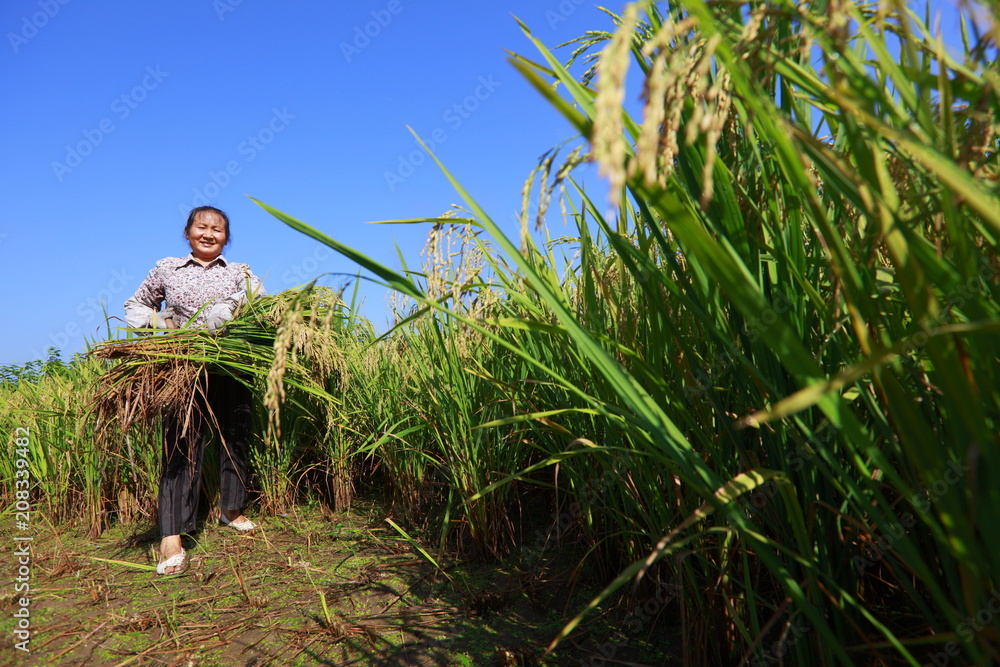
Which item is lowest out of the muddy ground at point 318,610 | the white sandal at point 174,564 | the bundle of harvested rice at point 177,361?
the muddy ground at point 318,610

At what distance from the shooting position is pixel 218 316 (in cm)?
264

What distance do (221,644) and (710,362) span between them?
5.44 ft

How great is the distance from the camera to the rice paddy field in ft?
1.88

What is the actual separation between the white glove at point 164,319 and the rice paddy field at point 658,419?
11.1 inches

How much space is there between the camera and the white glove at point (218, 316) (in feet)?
8.60

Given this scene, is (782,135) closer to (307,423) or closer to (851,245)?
(851,245)

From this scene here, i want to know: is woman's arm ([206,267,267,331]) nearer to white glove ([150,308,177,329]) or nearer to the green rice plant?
white glove ([150,308,177,329])

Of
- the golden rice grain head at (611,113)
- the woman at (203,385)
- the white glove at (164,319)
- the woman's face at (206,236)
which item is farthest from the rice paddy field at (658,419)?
the woman's face at (206,236)

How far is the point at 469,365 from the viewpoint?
211cm

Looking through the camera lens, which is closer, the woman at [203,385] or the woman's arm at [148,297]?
the woman at [203,385]

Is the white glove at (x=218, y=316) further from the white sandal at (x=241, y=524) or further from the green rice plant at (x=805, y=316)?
the green rice plant at (x=805, y=316)

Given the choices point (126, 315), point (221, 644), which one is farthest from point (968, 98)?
point (126, 315)

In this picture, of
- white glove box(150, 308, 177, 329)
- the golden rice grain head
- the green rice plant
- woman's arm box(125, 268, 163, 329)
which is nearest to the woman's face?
woman's arm box(125, 268, 163, 329)

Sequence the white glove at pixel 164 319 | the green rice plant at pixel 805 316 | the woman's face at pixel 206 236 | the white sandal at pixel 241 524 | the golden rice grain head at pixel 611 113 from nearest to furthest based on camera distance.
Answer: the golden rice grain head at pixel 611 113
the green rice plant at pixel 805 316
the white glove at pixel 164 319
the white sandal at pixel 241 524
the woman's face at pixel 206 236
